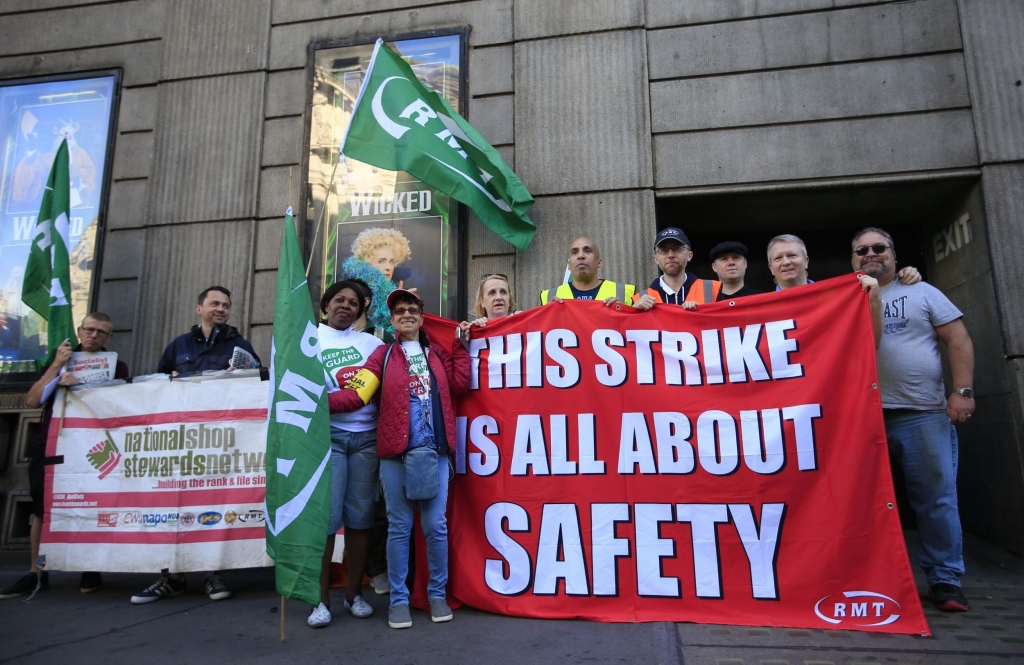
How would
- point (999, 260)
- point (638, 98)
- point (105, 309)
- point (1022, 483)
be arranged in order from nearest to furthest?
point (1022, 483) < point (999, 260) < point (638, 98) < point (105, 309)

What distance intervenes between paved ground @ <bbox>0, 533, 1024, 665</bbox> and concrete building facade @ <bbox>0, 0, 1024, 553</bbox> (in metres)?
2.41

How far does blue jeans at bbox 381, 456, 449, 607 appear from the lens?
142 inches

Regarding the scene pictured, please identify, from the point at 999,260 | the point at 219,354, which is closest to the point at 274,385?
the point at 219,354

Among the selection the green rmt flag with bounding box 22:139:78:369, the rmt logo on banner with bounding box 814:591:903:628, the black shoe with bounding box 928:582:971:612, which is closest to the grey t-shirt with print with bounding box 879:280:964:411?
the black shoe with bounding box 928:582:971:612

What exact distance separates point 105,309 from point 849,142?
7.18 metres

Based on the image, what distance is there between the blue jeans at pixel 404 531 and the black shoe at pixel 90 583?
2469 millimetres

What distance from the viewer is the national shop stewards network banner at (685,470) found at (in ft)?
11.1

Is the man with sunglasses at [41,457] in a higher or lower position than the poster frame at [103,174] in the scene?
lower

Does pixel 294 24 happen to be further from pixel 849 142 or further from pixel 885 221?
pixel 885 221

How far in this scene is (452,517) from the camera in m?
3.96

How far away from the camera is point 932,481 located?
368cm

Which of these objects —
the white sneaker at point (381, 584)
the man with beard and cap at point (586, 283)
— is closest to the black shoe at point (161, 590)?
the white sneaker at point (381, 584)

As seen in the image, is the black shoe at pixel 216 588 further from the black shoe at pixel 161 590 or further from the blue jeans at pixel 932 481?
the blue jeans at pixel 932 481

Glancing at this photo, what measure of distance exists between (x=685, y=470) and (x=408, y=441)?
155 cm
